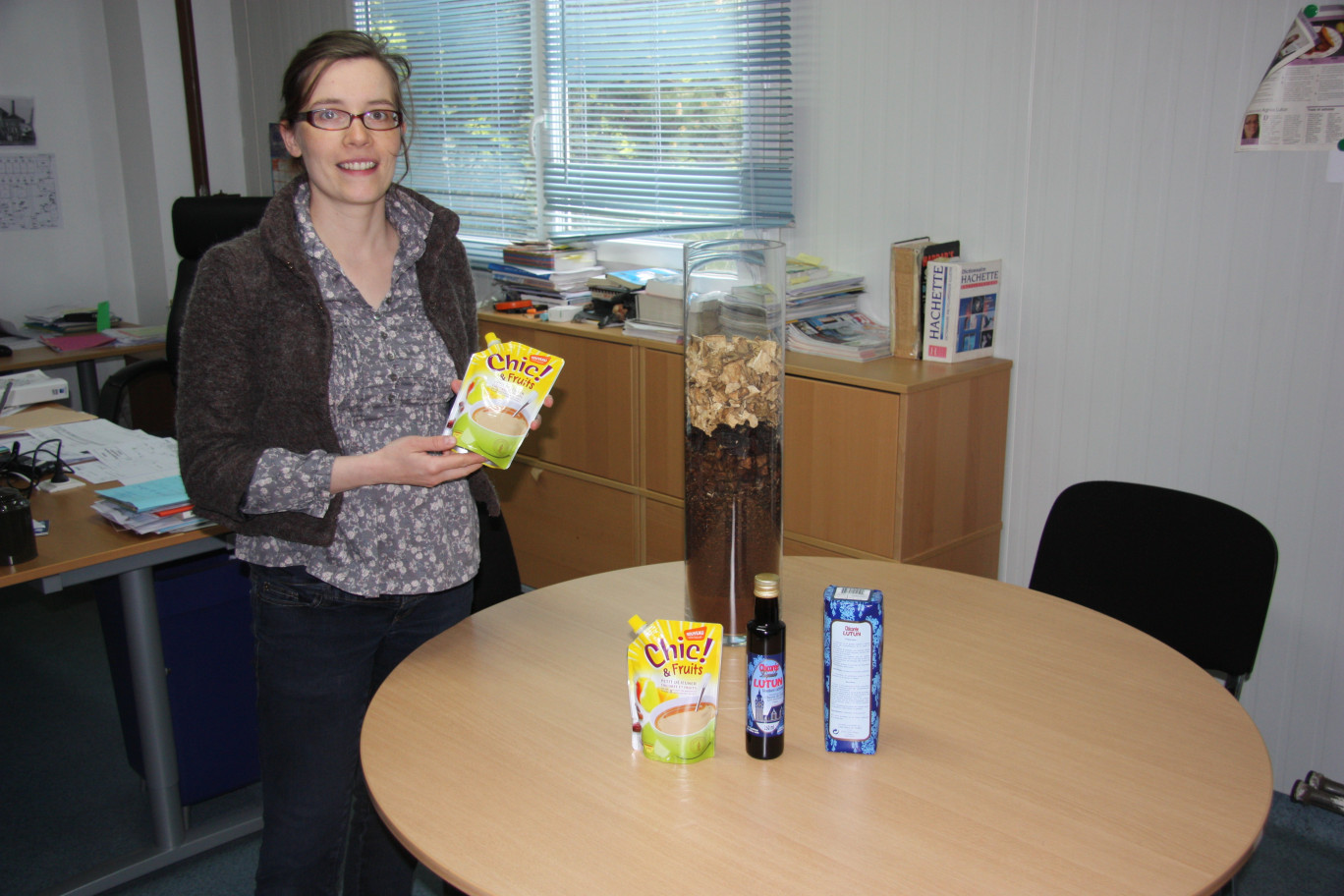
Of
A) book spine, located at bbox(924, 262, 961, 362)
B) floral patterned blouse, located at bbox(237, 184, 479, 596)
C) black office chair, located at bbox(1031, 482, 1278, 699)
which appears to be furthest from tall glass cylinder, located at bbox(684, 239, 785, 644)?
book spine, located at bbox(924, 262, 961, 362)

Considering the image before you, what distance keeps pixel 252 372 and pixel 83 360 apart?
3.04 metres

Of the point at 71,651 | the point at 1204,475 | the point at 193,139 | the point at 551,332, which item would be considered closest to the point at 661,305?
the point at 551,332

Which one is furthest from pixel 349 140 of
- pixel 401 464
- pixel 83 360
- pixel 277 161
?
pixel 277 161

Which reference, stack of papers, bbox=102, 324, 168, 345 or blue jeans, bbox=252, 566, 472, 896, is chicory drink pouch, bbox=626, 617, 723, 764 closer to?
blue jeans, bbox=252, 566, 472, 896

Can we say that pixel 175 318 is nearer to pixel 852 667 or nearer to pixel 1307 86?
pixel 852 667

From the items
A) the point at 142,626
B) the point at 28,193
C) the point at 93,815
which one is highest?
the point at 28,193

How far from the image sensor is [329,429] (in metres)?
1.51

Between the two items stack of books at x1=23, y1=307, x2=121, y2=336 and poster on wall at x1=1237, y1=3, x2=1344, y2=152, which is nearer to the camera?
poster on wall at x1=1237, y1=3, x2=1344, y2=152

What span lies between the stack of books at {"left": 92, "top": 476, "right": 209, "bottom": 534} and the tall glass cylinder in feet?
3.78

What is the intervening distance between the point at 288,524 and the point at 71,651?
234cm

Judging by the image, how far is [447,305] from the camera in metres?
1.64

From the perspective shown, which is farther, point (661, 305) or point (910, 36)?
point (661, 305)

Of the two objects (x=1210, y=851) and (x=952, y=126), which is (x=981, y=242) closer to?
(x=952, y=126)

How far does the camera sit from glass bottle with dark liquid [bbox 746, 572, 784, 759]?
118 centimetres
